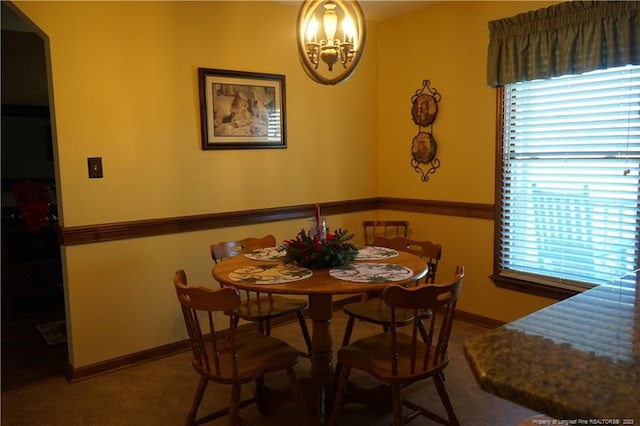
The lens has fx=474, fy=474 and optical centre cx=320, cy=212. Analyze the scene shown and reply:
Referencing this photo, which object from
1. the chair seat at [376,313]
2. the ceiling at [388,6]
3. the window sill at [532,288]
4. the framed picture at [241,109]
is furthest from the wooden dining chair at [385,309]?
the ceiling at [388,6]

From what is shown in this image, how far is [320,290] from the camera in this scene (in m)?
2.00

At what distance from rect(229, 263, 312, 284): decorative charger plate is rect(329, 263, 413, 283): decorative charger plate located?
16cm

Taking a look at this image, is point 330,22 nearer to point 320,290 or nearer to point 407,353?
point 320,290

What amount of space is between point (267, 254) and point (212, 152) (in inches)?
41.0

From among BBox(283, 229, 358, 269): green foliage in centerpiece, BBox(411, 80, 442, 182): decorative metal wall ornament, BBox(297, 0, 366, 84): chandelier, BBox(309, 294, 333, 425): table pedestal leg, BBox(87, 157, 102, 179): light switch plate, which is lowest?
BBox(309, 294, 333, 425): table pedestal leg

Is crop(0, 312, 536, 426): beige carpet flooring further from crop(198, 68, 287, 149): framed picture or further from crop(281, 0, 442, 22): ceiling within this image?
crop(281, 0, 442, 22): ceiling

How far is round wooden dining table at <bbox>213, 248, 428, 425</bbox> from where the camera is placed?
79.9 inches

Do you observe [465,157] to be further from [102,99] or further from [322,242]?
[102,99]

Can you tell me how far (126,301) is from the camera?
10.1 feet

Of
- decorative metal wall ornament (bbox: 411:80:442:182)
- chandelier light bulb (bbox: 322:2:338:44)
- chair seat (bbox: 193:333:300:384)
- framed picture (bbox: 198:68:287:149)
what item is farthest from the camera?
decorative metal wall ornament (bbox: 411:80:442:182)

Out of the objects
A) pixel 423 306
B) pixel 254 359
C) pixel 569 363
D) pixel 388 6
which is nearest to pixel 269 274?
pixel 254 359

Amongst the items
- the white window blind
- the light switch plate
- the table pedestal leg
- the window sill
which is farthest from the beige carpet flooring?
the light switch plate

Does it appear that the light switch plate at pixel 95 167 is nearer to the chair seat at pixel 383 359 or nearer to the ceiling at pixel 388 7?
the chair seat at pixel 383 359

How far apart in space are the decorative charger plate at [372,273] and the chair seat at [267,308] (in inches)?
22.6
